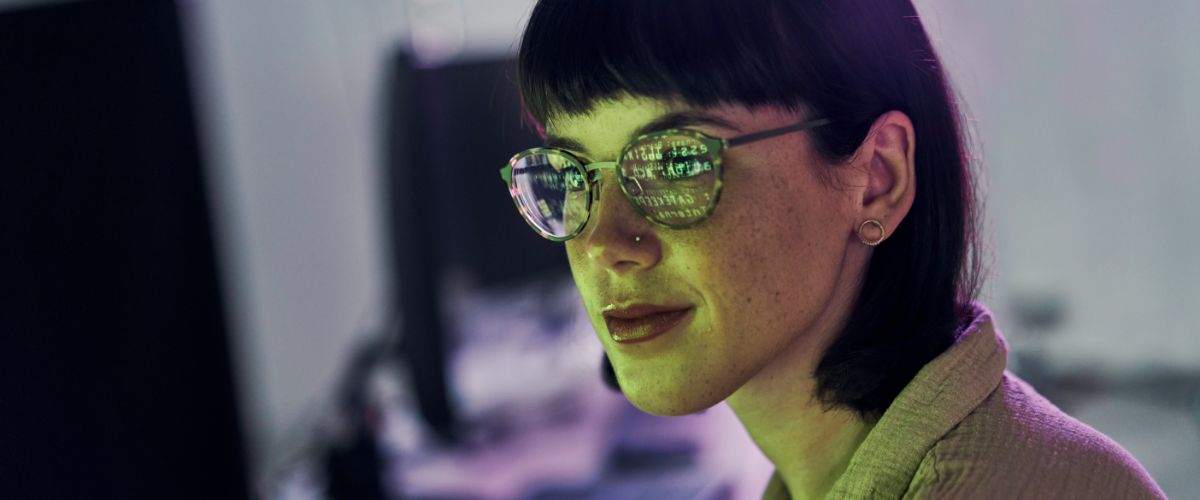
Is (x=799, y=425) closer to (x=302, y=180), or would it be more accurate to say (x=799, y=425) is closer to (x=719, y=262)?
(x=719, y=262)

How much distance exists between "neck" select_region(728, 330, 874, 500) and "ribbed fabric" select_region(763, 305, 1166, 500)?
0.09 meters

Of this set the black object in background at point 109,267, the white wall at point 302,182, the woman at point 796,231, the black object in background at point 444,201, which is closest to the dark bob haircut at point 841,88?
the woman at point 796,231

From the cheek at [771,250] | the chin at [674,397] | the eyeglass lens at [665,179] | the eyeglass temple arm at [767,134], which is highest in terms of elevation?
the eyeglass temple arm at [767,134]

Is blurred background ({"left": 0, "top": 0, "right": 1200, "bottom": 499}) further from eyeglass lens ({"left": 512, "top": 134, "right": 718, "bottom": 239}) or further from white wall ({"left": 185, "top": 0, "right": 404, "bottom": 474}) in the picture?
eyeglass lens ({"left": 512, "top": 134, "right": 718, "bottom": 239})

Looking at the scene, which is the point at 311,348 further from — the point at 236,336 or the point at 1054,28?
the point at 1054,28

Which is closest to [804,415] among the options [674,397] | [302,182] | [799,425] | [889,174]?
[799,425]

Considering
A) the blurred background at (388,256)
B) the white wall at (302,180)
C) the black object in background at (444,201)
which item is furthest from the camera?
the white wall at (302,180)

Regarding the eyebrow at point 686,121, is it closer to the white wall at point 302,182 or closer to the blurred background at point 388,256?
the blurred background at point 388,256

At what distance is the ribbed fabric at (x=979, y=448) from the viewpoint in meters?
0.93

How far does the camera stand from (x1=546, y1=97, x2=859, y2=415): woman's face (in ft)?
3.30

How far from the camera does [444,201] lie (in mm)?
2922

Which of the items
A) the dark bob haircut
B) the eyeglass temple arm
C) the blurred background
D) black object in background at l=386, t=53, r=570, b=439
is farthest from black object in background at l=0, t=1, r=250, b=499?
the eyeglass temple arm

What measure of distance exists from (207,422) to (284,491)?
91 centimetres

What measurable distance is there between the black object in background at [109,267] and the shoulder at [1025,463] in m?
1.55
